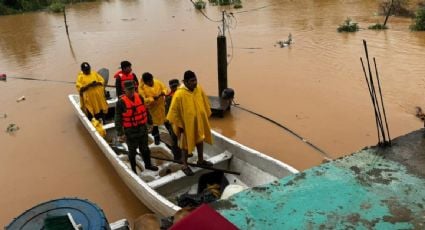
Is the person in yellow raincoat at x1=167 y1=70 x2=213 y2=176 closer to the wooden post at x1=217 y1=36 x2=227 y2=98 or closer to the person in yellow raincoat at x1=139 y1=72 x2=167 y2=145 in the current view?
the person in yellow raincoat at x1=139 y1=72 x2=167 y2=145

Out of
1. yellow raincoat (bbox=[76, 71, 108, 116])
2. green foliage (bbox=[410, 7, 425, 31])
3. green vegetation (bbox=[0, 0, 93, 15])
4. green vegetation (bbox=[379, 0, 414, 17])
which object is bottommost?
yellow raincoat (bbox=[76, 71, 108, 116])

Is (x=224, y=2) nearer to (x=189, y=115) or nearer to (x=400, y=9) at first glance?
(x=400, y=9)

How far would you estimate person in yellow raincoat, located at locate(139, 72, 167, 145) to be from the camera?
6.09 meters

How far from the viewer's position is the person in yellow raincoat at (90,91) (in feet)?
23.2

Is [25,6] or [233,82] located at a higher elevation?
[25,6]

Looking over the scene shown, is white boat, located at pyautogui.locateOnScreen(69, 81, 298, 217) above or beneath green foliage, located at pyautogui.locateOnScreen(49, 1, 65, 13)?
beneath

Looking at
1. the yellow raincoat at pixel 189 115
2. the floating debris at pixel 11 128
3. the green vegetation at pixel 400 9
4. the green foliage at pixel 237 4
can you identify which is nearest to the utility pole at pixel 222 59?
the yellow raincoat at pixel 189 115

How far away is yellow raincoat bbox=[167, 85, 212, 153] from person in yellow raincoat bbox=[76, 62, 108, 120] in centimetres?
281

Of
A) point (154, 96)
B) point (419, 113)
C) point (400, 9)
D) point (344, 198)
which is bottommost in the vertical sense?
point (419, 113)

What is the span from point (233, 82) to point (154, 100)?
4.92 meters

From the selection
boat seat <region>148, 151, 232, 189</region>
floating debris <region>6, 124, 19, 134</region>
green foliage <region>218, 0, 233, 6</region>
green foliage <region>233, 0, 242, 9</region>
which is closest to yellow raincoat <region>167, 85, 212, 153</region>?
boat seat <region>148, 151, 232, 189</region>

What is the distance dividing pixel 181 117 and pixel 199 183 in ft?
2.89

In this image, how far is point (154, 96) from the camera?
614 centimetres

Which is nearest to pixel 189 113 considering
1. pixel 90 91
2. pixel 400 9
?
pixel 90 91
